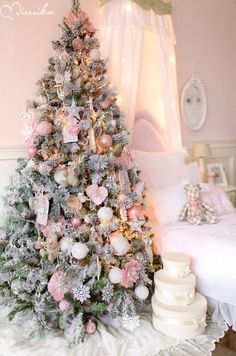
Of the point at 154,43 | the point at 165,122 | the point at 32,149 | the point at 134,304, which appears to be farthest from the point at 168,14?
the point at 134,304

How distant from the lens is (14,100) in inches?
108

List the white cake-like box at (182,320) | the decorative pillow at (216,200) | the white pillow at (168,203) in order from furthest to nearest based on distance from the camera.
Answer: the decorative pillow at (216,200) < the white pillow at (168,203) < the white cake-like box at (182,320)

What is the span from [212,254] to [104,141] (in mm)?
1000

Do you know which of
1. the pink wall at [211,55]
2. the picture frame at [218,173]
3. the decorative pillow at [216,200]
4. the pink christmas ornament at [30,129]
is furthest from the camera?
the picture frame at [218,173]

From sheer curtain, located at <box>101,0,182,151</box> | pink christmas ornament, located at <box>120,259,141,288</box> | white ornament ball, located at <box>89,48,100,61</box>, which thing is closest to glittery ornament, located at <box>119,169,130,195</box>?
pink christmas ornament, located at <box>120,259,141,288</box>

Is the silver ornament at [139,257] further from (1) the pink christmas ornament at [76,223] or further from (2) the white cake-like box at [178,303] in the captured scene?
(1) the pink christmas ornament at [76,223]

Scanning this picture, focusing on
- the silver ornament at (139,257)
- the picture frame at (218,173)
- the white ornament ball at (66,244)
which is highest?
the picture frame at (218,173)

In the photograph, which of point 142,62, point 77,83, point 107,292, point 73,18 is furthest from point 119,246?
point 142,62

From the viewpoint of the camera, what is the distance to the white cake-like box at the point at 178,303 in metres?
2.04

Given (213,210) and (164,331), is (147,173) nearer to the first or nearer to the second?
(213,210)

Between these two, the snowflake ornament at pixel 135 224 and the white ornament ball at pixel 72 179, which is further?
the snowflake ornament at pixel 135 224

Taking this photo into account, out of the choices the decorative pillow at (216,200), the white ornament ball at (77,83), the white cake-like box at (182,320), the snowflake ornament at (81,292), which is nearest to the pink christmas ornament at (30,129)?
the white ornament ball at (77,83)

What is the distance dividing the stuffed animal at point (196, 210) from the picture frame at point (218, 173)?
1.38 meters

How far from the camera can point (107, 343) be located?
2002 millimetres
